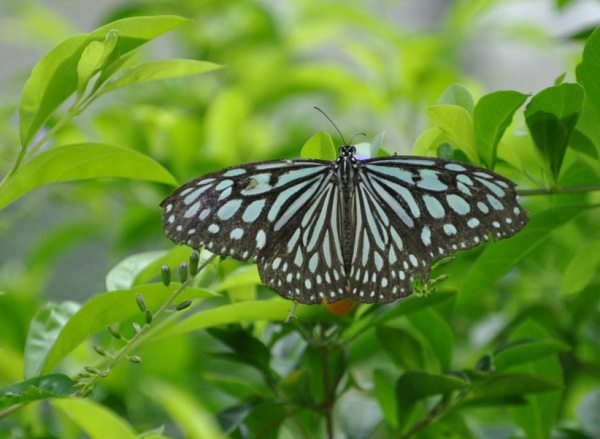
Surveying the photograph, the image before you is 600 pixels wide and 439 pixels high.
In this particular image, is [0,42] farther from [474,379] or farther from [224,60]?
[474,379]

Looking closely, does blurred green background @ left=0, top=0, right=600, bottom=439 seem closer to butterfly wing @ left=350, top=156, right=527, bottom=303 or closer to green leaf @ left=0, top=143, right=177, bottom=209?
butterfly wing @ left=350, top=156, right=527, bottom=303

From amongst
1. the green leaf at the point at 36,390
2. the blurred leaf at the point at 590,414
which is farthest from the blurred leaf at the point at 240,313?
A: the blurred leaf at the point at 590,414

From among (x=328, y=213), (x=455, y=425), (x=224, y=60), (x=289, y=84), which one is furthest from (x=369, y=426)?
(x=224, y=60)

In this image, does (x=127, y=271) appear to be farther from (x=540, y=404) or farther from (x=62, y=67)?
(x=540, y=404)

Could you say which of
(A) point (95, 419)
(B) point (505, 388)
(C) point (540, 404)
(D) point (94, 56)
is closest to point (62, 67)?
(D) point (94, 56)

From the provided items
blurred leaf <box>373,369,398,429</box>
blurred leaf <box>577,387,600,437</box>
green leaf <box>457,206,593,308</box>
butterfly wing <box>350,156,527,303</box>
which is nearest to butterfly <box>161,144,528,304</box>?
butterfly wing <box>350,156,527,303</box>

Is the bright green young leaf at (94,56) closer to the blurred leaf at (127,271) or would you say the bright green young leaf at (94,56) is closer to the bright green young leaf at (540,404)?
the blurred leaf at (127,271)

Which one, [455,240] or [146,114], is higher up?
[146,114]
